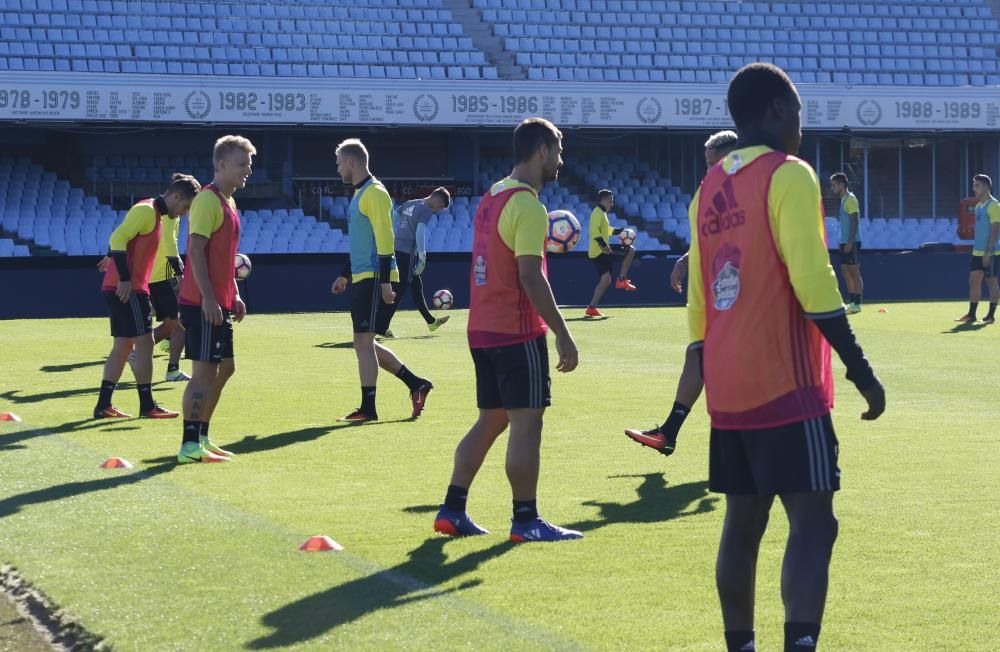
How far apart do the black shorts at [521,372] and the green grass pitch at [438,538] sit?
2.09ft

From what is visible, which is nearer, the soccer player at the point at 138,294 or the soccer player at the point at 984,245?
the soccer player at the point at 138,294

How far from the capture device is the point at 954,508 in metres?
7.14

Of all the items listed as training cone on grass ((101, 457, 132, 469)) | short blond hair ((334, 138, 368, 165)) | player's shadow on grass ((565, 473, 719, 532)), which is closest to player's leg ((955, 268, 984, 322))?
short blond hair ((334, 138, 368, 165))

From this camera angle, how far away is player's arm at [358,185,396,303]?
1030 centimetres

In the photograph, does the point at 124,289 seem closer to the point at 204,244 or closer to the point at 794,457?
the point at 204,244

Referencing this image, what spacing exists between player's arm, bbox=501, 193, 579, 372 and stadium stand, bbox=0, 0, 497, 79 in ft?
88.8

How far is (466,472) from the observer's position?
21.7 ft

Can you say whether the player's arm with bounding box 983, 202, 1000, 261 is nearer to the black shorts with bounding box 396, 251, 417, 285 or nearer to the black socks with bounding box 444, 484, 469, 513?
the black shorts with bounding box 396, 251, 417, 285

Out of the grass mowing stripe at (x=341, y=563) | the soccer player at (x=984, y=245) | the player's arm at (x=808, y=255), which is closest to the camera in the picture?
the player's arm at (x=808, y=255)

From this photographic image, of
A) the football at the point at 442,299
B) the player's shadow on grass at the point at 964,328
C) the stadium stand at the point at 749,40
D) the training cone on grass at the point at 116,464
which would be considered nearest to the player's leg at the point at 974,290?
the player's shadow on grass at the point at 964,328

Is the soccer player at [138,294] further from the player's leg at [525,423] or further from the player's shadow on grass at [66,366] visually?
the player's leg at [525,423]

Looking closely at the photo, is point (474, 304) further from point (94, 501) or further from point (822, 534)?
point (822, 534)

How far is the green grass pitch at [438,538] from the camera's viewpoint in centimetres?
498

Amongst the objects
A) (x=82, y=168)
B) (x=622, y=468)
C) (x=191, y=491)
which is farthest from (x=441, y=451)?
(x=82, y=168)
